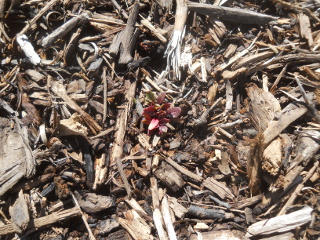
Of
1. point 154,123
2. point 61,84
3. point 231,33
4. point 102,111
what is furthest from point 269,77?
point 61,84

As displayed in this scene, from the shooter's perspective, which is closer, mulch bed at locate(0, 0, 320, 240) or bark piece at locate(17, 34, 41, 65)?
mulch bed at locate(0, 0, 320, 240)

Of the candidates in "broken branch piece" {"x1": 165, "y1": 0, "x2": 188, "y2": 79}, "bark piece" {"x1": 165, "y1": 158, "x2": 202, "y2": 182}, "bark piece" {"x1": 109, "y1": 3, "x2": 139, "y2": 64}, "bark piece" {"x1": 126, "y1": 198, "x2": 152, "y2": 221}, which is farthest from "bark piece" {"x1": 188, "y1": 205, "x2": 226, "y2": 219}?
"bark piece" {"x1": 109, "y1": 3, "x2": 139, "y2": 64}

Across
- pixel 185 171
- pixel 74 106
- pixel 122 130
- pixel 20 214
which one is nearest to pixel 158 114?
pixel 122 130

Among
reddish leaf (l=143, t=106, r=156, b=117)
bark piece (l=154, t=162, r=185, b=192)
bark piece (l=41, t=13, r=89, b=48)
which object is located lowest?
bark piece (l=154, t=162, r=185, b=192)

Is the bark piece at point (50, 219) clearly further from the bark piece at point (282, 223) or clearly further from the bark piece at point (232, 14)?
the bark piece at point (232, 14)

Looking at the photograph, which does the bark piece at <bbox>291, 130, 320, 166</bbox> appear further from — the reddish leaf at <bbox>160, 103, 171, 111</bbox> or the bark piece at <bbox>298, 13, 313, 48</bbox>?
the reddish leaf at <bbox>160, 103, 171, 111</bbox>

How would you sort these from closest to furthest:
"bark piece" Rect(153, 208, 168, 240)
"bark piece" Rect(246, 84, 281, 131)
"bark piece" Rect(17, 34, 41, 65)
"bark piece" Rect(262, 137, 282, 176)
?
1. "bark piece" Rect(262, 137, 282, 176)
2. "bark piece" Rect(153, 208, 168, 240)
3. "bark piece" Rect(246, 84, 281, 131)
4. "bark piece" Rect(17, 34, 41, 65)
